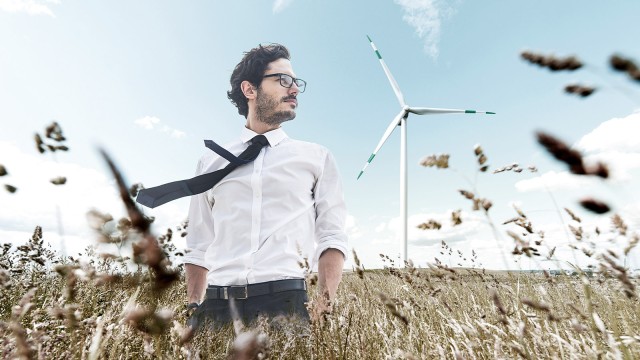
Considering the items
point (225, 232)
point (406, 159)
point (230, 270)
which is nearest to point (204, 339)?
point (230, 270)

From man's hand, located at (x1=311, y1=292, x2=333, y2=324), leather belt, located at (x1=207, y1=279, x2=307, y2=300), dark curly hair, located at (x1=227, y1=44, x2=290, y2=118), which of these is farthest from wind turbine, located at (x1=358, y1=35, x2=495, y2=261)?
man's hand, located at (x1=311, y1=292, x2=333, y2=324)

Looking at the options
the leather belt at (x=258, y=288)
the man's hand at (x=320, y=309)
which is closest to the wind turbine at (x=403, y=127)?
the leather belt at (x=258, y=288)

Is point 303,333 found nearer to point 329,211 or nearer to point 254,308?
point 254,308

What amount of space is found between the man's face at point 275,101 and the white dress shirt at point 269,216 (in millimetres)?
281

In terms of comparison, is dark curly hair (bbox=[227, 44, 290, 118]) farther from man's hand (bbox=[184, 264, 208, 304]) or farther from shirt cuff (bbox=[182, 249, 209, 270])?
man's hand (bbox=[184, 264, 208, 304])

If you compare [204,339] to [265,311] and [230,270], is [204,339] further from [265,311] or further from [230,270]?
[230,270]

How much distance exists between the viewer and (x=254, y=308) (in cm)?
291

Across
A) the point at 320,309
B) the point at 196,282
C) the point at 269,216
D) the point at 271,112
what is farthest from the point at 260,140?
the point at 320,309

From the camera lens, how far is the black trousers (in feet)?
9.21

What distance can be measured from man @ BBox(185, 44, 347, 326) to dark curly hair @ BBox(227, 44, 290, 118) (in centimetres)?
53

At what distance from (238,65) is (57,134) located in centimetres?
439

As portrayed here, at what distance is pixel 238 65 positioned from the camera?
5191mm

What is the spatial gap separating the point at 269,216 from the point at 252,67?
2230 mm

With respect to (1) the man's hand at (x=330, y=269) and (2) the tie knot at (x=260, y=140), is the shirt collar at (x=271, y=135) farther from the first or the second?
(1) the man's hand at (x=330, y=269)
